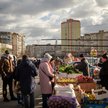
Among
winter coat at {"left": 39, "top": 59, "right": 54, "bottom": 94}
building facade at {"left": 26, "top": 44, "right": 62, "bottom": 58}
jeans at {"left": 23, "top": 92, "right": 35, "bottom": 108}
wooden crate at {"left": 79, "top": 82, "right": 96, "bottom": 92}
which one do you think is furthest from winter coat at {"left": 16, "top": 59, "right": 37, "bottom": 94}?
building facade at {"left": 26, "top": 44, "right": 62, "bottom": 58}

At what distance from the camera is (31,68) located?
42.6 ft

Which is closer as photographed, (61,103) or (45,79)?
(61,103)

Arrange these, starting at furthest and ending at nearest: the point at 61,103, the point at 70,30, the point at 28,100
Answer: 1. the point at 70,30
2. the point at 28,100
3. the point at 61,103

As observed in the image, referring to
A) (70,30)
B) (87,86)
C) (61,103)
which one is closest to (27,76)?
(87,86)

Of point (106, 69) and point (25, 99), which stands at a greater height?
point (106, 69)

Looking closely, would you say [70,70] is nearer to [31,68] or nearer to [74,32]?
[31,68]

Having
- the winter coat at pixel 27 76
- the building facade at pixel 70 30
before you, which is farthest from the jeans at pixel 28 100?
the building facade at pixel 70 30

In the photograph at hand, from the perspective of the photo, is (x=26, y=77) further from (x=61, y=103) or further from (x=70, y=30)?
(x=70, y=30)

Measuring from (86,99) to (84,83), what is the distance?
4.69m

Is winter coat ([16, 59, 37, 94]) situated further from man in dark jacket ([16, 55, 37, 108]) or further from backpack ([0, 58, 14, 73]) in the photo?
backpack ([0, 58, 14, 73])

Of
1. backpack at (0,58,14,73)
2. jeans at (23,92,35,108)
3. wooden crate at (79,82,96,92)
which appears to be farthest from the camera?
backpack at (0,58,14,73)

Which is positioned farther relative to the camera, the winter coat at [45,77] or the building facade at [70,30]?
the building facade at [70,30]

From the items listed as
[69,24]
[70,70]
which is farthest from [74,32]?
[70,70]

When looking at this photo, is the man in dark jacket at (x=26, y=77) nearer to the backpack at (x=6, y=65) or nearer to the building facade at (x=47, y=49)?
the backpack at (x=6, y=65)
